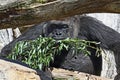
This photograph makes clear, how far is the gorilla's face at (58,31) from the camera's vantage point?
377 centimetres

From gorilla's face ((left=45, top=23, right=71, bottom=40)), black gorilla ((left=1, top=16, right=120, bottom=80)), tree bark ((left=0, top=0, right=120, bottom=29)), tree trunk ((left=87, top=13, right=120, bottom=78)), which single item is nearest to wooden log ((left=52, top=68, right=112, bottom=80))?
→ gorilla's face ((left=45, top=23, right=71, bottom=40))

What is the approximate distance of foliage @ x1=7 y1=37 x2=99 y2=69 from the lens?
334 centimetres

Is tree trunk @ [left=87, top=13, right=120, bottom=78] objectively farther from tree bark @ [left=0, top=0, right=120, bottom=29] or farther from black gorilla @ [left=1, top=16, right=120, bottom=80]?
tree bark @ [left=0, top=0, right=120, bottom=29]

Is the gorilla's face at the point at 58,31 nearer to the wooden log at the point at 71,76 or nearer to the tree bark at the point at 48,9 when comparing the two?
the wooden log at the point at 71,76

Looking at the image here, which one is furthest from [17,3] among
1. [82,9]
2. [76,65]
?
[76,65]

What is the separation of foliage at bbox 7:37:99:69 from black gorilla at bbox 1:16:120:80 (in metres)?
0.38

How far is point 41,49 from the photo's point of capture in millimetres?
3424

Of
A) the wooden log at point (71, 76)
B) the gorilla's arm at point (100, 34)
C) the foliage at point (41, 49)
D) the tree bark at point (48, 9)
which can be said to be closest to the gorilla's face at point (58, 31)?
the foliage at point (41, 49)

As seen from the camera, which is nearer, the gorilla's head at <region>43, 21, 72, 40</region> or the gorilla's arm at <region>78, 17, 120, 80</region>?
the gorilla's head at <region>43, 21, 72, 40</region>

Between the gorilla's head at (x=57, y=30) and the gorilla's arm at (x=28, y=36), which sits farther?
the gorilla's arm at (x=28, y=36)

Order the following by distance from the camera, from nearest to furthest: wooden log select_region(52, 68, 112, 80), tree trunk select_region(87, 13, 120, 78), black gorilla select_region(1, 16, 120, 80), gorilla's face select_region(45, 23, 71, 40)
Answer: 1. wooden log select_region(52, 68, 112, 80)
2. gorilla's face select_region(45, 23, 71, 40)
3. black gorilla select_region(1, 16, 120, 80)
4. tree trunk select_region(87, 13, 120, 78)

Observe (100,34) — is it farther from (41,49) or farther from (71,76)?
(71,76)

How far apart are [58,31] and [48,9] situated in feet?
5.50

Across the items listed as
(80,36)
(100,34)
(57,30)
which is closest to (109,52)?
(100,34)
